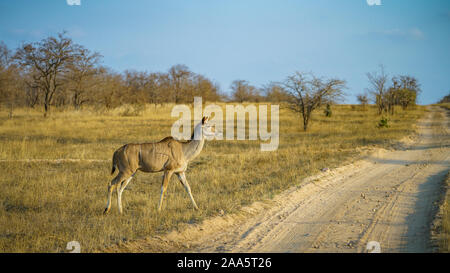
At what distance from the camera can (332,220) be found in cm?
709

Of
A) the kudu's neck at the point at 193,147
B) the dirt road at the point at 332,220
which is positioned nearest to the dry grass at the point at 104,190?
the dirt road at the point at 332,220

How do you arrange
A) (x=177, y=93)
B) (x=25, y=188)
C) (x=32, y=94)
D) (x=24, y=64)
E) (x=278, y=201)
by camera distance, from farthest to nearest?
(x=177, y=93) < (x=32, y=94) < (x=24, y=64) < (x=25, y=188) < (x=278, y=201)

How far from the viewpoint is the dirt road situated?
5.71 meters

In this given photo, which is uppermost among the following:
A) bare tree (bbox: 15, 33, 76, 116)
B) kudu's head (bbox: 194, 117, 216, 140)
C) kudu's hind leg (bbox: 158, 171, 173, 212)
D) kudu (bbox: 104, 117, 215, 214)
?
bare tree (bbox: 15, 33, 76, 116)

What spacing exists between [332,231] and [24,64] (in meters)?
40.3

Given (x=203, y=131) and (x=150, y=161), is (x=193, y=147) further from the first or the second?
(x=150, y=161)

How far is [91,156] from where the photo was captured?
52.5 ft

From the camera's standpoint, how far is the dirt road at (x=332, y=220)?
571 centimetres

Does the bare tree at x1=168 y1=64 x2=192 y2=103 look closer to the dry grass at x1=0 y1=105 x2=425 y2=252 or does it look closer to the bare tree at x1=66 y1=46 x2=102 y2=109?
the bare tree at x1=66 y1=46 x2=102 y2=109

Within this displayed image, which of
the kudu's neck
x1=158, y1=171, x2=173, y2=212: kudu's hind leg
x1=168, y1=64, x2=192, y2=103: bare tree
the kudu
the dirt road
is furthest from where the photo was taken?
x1=168, y1=64, x2=192, y2=103: bare tree

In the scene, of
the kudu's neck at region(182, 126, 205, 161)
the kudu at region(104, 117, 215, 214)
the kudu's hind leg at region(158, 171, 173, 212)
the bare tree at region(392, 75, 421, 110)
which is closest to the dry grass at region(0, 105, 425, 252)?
the kudu's hind leg at region(158, 171, 173, 212)

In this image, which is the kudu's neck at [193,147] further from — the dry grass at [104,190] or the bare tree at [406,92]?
the bare tree at [406,92]
